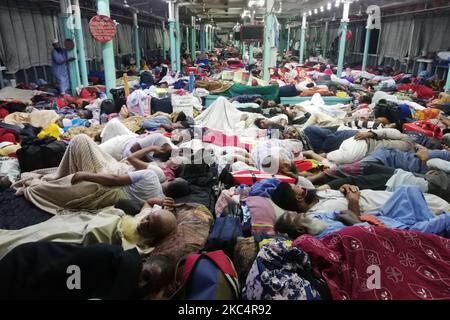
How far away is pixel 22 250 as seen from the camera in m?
2.05

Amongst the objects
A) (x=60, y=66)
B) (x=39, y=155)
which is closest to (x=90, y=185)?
(x=39, y=155)

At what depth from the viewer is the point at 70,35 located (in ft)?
32.1

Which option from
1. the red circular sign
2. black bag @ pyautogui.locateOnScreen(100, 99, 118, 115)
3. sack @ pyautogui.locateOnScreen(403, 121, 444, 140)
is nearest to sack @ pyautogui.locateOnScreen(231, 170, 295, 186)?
sack @ pyautogui.locateOnScreen(403, 121, 444, 140)

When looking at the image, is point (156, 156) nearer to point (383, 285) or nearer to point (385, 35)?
point (383, 285)

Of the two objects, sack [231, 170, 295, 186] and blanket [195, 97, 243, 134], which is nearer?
sack [231, 170, 295, 186]

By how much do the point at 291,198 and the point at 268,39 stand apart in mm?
8243

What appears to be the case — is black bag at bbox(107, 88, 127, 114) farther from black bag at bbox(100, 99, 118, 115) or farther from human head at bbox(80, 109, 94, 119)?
human head at bbox(80, 109, 94, 119)

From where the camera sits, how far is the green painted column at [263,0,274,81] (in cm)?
997

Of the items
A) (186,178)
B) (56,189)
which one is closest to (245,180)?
(186,178)

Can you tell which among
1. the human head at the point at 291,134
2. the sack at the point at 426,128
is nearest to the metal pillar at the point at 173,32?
the human head at the point at 291,134

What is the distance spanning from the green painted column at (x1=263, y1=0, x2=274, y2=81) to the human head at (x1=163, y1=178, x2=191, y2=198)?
7.85 meters

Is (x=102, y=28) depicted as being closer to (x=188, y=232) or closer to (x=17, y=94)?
(x=17, y=94)

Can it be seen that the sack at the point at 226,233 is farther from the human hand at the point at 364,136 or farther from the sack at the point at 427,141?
the sack at the point at 427,141

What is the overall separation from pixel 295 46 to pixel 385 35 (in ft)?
41.1
